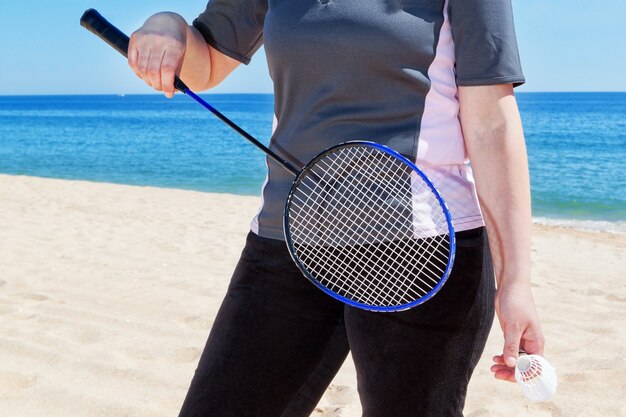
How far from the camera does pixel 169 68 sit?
2008mm

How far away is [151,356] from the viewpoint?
4.05m

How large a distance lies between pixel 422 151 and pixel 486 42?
0.28 m

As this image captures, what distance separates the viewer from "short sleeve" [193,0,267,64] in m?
2.13

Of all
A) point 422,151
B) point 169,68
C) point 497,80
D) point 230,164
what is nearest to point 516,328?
point 422,151

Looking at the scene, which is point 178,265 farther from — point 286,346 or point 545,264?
point 286,346

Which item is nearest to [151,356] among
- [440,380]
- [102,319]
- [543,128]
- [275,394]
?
[102,319]

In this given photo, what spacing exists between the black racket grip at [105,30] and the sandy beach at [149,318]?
1789mm

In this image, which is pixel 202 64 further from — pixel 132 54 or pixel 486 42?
pixel 486 42

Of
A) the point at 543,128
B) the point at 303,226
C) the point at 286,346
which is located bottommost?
the point at 543,128

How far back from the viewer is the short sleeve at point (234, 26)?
213 centimetres

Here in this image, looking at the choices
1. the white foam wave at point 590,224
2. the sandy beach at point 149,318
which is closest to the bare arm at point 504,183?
the sandy beach at point 149,318

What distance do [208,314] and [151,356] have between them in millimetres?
898

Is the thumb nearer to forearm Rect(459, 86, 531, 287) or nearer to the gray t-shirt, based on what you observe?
forearm Rect(459, 86, 531, 287)

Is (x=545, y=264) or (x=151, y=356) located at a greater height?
(x=151, y=356)
